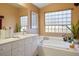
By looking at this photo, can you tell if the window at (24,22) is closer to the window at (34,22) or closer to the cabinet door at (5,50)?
the window at (34,22)

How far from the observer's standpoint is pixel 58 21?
2.19m

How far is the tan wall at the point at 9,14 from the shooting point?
76.5 inches

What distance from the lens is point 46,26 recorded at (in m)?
2.25

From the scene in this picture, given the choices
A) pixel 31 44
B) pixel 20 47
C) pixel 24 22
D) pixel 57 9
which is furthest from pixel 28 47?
pixel 57 9

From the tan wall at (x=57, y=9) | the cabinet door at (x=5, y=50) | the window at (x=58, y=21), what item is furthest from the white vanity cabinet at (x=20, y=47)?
the window at (x=58, y=21)

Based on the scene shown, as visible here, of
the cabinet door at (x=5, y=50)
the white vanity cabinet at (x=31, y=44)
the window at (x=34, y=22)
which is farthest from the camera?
the window at (x=34, y=22)

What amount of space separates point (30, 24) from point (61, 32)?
613 millimetres

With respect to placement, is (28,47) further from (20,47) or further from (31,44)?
(20,47)

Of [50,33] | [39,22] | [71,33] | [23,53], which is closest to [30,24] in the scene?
[39,22]

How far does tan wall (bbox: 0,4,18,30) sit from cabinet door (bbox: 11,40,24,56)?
1.01ft

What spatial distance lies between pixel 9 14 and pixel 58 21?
0.88m

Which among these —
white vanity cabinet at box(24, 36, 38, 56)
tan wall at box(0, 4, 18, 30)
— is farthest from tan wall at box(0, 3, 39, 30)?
white vanity cabinet at box(24, 36, 38, 56)

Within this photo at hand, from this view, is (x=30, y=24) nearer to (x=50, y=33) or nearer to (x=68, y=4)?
(x=50, y=33)

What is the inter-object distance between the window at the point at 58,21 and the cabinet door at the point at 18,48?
1.86 ft
